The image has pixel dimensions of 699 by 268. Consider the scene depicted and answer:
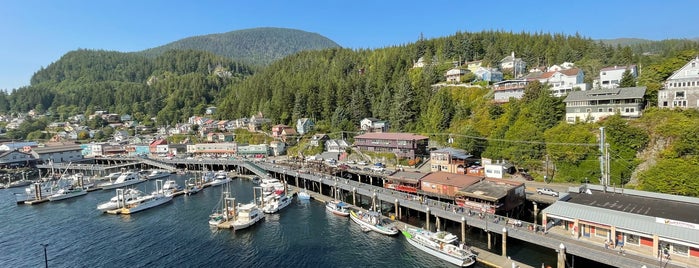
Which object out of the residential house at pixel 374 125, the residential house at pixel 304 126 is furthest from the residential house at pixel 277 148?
the residential house at pixel 374 125

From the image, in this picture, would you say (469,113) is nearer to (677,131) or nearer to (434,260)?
(677,131)

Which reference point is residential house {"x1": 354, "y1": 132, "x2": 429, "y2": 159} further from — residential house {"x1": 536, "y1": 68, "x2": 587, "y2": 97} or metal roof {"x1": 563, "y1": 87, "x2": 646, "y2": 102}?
residential house {"x1": 536, "y1": 68, "x2": 587, "y2": 97}

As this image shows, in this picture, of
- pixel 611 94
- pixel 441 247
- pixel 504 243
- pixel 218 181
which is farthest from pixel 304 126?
pixel 504 243

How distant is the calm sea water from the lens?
33.4 m

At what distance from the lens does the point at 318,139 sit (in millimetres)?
88312

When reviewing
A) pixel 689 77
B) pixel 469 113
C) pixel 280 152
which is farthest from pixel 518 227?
pixel 280 152

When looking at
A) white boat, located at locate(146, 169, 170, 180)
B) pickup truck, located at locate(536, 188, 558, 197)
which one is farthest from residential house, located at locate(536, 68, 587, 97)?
white boat, located at locate(146, 169, 170, 180)

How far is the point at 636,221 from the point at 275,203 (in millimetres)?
40313

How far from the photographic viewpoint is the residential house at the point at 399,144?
222 feet

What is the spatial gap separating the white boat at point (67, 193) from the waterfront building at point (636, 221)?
7475 cm

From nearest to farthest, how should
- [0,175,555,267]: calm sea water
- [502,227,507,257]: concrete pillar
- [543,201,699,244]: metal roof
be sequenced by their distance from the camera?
[543,201,699,244]: metal roof, [502,227,507,257]: concrete pillar, [0,175,555,267]: calm sea water

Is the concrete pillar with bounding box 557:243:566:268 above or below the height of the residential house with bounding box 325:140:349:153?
below

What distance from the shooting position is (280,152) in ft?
308

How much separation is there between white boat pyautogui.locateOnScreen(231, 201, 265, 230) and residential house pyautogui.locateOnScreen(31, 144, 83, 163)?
82170mm
